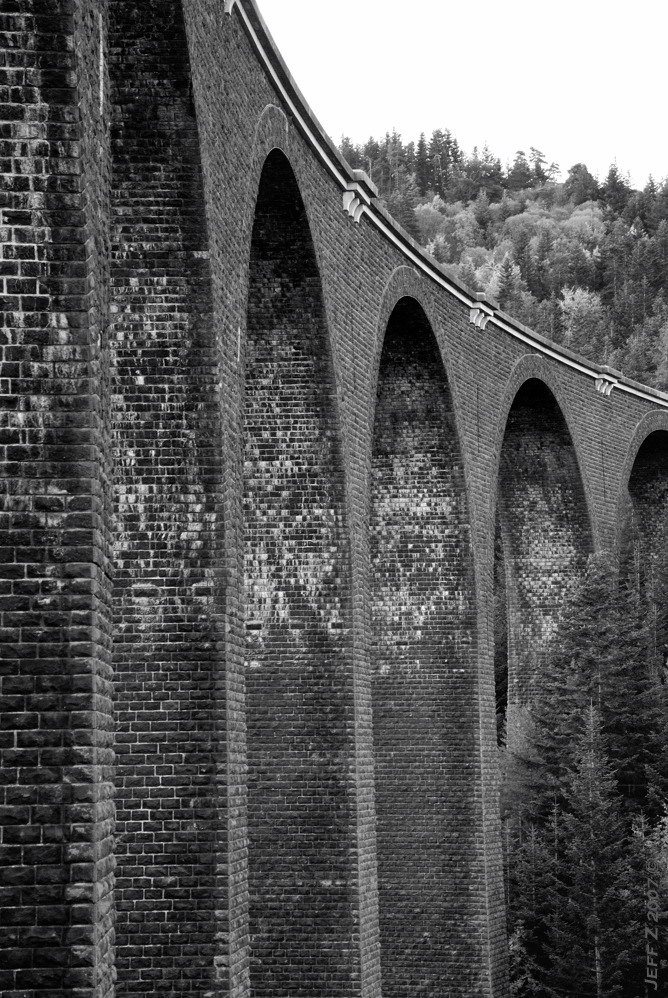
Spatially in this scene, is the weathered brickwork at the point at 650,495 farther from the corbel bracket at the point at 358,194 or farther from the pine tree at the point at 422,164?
the pine tree at the point at 422,164

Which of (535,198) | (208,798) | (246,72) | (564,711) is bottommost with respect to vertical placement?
(208,798)

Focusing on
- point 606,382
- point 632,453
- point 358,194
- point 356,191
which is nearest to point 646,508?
point 632,453

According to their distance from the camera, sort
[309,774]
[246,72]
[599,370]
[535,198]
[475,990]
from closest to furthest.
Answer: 1. [246,72]
2. [309,774]
3. [475,990]
4. [599,370]
5. [535,198]

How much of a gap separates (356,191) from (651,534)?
724 inches

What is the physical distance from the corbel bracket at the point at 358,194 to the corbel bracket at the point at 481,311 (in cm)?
560

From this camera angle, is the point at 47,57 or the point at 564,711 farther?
the point at 564,711

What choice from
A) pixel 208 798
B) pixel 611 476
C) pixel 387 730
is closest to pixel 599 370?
pixel 611 476

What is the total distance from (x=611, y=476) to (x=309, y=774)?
16.8 m

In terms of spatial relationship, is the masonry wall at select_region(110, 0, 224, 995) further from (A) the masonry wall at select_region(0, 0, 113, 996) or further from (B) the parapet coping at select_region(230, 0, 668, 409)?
(A) the masonry wall at select_region(0, 0, 113, 996)

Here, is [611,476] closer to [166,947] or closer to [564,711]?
[564,711]

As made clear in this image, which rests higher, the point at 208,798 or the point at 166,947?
the point at 208,798

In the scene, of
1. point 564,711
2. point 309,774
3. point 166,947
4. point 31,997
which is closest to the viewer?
point 31,997

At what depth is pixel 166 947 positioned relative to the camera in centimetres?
1051

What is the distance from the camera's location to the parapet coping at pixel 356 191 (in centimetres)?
1299
